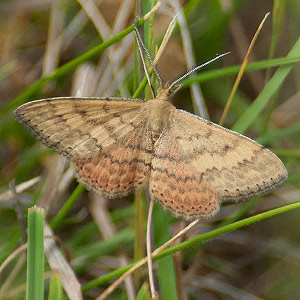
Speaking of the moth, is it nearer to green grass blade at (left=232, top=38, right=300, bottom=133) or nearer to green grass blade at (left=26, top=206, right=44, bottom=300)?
green grass blade at (left=232, top=38, right=300, bottom=133)

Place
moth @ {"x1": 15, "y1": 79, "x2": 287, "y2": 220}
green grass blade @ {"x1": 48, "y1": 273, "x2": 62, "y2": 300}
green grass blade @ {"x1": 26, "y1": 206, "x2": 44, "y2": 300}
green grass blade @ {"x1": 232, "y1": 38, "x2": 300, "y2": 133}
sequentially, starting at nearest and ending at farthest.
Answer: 1. green grass blade @ {"x1": 26, "y1": 206, "x2": 44, "y2": 300}
2. green grass blade @ {"x1": 48, "y1": 273, "x2": 62, "y2": 300}
3. moth @ {"x1": 15, "y1": 79, "x2": 287, "y2": 220}
4. green grass blade @ {"x1": 232, "y1": 38, "x2": 300, "y2": 133}

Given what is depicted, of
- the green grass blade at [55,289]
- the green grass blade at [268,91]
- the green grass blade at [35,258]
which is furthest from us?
the green grass blade at [268,91]

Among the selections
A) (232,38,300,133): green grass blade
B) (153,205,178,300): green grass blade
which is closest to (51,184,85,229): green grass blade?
(153,205,178,300): green grass blade

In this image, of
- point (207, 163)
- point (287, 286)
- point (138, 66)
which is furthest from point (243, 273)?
point (138, 66)

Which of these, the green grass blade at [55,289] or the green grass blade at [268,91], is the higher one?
the green grass blade at [268,91]

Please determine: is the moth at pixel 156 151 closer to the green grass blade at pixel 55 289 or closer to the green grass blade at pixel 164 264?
the green grass blade at pixel 164 264

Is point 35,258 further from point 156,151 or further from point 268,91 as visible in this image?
point 268,91

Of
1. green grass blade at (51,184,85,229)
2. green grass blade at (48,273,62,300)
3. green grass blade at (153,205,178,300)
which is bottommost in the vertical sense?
green grass blade at (153,205,178,300)

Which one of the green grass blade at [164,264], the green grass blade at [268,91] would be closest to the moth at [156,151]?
the green grass blade at [164,264]

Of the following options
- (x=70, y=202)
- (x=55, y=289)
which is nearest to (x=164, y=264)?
(x=55, y=289)
